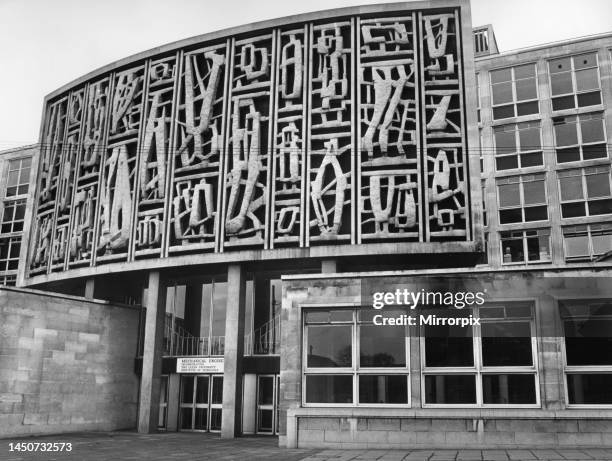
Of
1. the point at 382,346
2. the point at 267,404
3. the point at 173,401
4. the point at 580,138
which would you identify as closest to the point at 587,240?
the point at 580,138

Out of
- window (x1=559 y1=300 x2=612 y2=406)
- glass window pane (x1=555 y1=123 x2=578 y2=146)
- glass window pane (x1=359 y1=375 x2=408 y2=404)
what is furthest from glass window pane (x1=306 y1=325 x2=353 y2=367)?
glass window pane (x1=555 y1=123 x2=578 y2=146)

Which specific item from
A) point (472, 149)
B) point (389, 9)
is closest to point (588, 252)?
point (472, 149)

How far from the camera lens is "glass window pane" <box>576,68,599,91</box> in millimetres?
41156

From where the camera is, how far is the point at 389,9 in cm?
2941

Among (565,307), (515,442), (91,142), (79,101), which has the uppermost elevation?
(79,101)

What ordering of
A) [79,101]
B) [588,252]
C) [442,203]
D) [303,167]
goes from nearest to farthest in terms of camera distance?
[442,203]
[303,167]
[79,101]
[588,252]

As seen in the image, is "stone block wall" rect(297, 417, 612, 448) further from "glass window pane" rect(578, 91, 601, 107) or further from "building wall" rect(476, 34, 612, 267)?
"glass window pane" rect(578, 91, 601, 107)

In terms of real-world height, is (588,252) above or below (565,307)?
above

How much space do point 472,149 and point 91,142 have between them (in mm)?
19299

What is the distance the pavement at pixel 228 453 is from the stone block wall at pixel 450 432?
0.65 m

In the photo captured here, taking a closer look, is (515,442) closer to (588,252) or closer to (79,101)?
(588,252)

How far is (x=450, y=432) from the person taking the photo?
1936 cm

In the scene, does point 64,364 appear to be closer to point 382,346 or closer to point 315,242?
point 315,242

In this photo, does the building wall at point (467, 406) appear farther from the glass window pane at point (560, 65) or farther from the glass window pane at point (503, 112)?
the glass window pane at point (560, 65)
